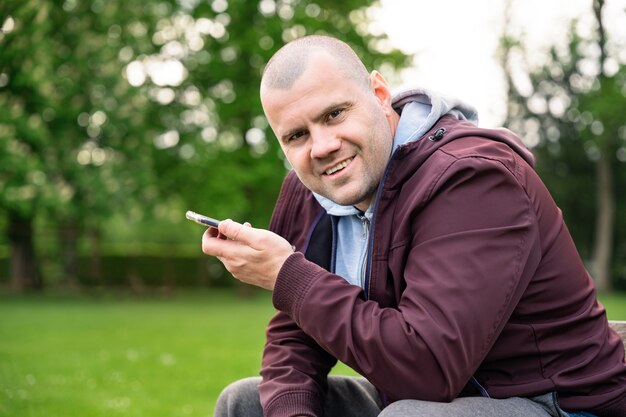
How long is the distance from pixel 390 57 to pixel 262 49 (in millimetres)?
4443

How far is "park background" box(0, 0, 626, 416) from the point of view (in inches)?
655

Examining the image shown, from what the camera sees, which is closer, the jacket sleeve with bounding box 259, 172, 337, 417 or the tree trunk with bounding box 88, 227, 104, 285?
the jacket sleeve with bounding box 259, 172, 337, 417

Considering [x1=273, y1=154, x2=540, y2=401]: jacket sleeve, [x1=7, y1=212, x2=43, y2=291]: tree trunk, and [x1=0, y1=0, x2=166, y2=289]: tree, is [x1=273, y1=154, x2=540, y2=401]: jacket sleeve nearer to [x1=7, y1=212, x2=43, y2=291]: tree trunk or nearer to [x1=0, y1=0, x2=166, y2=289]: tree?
[x1=0, y1=0, x2=166, y2=289]: tree

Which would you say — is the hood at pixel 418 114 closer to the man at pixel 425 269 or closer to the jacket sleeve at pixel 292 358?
the man at pixel 425 269

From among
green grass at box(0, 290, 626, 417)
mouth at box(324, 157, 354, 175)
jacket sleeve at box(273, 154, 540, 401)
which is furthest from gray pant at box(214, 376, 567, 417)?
green grass at box(0, 290, 626, 417)

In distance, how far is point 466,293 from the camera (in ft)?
7.18

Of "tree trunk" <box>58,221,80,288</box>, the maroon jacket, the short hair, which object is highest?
the short hair

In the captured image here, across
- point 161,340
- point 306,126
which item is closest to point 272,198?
point 161,340

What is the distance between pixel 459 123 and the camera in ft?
8.61

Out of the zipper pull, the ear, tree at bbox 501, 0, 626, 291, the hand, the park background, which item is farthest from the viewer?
tree at bbox 501, 0, 626, 291

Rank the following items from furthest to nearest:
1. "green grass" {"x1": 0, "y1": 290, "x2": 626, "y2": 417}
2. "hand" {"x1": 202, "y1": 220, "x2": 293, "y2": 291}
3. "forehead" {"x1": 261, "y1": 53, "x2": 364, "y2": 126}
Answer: "green grass" {"x1": 0, "y1": 290, "x2": 626, "y2": 417} < "forehead" {"x1": 261, "y1": 53, "x2": 364, "y2": 126} < "hand" {"x1": 202, "y1": 220, "x2": 293, "y2": 291}

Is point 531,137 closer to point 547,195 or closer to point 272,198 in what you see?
point 272,198

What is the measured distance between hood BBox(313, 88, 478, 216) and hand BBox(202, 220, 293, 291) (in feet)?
1.42

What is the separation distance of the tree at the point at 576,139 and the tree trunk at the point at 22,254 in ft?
70.0
